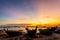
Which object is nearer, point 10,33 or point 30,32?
point 30,32

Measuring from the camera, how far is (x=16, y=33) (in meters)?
24.9

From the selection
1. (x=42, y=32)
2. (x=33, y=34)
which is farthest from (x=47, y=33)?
(x=33, y=34)

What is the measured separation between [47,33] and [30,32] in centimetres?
510

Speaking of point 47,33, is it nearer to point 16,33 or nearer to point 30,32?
point 30,32

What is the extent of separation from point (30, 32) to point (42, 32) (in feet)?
16.6

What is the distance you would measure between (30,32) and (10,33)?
5.21 meters

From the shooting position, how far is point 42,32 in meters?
26.7

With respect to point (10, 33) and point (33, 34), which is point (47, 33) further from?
point (10, 33)

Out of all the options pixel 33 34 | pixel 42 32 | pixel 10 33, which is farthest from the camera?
pixel 42 32

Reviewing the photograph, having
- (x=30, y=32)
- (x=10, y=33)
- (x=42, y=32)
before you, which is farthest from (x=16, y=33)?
(x=42, y=32)

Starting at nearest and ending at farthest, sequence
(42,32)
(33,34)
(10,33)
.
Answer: (33,34), (10,33), (42,32)

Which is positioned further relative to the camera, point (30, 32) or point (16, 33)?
point (16, 33)

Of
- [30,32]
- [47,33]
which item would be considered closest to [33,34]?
[30,32]

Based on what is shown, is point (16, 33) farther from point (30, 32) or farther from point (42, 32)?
point (42, 32)
